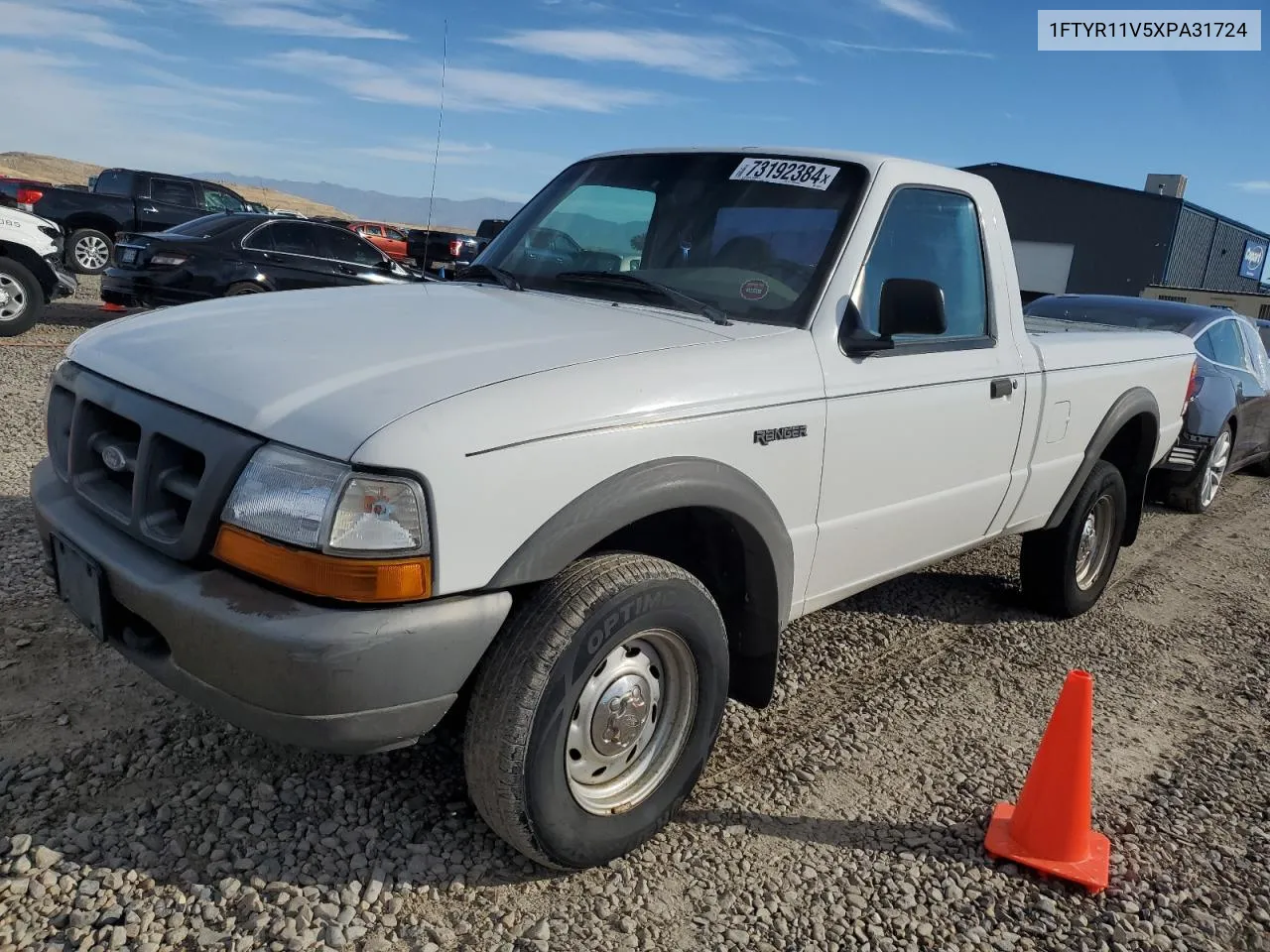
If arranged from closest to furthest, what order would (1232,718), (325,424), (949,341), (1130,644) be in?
(325,424) → (949,341) → (1232,718) → (1130,644)

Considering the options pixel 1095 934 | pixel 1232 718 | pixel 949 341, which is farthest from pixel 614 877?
pixel 1232 718

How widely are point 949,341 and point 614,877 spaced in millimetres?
2226

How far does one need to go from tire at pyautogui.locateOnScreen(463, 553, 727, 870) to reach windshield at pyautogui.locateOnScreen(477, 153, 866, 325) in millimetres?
1072

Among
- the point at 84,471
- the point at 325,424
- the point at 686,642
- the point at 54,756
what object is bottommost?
the point at 54,756

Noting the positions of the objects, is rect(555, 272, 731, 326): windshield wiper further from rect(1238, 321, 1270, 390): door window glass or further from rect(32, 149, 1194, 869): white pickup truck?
rect(1238, 321, 1270, 390): door window glass

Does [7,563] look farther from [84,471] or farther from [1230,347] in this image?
[1230,347]

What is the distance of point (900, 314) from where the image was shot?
3029 mm

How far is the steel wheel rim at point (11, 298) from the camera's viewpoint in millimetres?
9820

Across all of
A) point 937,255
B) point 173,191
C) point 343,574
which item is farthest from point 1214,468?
point 173,191

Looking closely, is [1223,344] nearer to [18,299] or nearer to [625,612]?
[625,612]

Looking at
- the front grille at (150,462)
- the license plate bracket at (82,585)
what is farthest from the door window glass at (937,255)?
the license plate bracket at (82,585)

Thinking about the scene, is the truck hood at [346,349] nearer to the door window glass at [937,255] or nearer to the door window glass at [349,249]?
the door window glass at [937,255]

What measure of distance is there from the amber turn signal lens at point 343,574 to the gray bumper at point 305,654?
3cm

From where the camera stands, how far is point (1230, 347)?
852 cm
